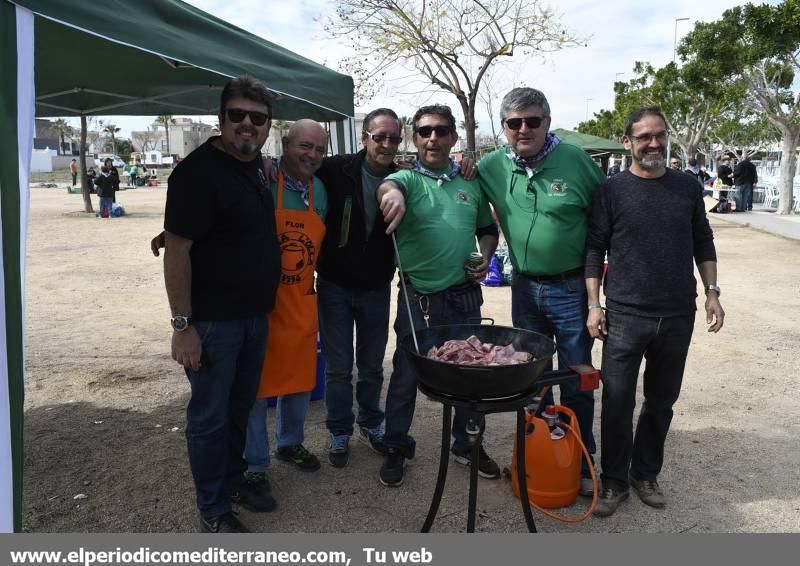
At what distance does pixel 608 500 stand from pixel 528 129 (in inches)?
75.5

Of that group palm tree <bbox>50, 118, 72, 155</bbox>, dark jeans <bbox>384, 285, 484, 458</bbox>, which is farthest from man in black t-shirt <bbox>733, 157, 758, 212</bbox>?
palm tree <bbox>50, 118, 72, 155</bbox>

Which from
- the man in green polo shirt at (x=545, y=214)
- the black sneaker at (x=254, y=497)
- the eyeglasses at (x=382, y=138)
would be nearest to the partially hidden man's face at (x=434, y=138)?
the eyeglasses at (x=382, y=138)

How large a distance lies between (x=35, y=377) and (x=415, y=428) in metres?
3.24

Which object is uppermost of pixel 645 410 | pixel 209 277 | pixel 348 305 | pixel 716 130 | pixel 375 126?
pixel 716 130

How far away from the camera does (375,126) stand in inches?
123

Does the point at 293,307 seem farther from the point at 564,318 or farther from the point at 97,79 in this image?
the point at 97,79

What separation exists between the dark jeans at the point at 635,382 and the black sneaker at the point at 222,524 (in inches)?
72.9

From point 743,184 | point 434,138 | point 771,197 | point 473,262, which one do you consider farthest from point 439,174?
point 771,197

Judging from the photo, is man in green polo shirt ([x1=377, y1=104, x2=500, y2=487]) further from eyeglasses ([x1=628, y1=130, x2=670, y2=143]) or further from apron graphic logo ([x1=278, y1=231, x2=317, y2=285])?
eyeglasses ([x1=628, y1=130, x2=670, y2=143])

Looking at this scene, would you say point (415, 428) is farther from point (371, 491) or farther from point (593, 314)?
point (593, 314)

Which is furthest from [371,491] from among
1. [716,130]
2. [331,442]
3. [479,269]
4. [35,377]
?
[716,130]

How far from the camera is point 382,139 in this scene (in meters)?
3.11

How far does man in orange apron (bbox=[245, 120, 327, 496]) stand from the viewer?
2928 millimetres

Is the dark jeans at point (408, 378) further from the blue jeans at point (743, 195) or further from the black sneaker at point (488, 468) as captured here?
the blue jeans at point (743, 195)
